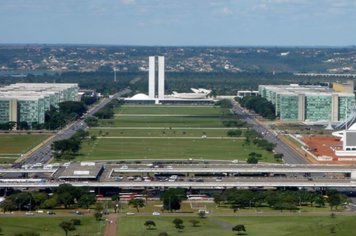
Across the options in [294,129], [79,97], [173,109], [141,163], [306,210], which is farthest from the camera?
[79,97]

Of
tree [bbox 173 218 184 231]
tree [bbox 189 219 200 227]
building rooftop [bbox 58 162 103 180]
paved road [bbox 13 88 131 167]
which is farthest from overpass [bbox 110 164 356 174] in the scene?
tree [bbox 173 218 184 231]

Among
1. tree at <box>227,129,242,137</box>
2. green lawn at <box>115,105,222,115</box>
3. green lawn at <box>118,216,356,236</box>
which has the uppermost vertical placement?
tree at <box>227,129,242,137</box>

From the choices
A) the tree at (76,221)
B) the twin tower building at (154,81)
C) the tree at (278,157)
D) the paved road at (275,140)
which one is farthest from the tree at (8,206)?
the twin tower building at (154,81)

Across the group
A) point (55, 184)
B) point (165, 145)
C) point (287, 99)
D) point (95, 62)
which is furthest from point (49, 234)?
point (95, 62)

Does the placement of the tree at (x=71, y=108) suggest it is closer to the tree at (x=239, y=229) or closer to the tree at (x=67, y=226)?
the tree at (x=67, y=226)

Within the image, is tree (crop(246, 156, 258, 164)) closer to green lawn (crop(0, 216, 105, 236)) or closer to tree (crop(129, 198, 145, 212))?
tree (crop(129, 198, 145, 212))

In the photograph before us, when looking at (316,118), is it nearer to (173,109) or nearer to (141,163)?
(173,109)
